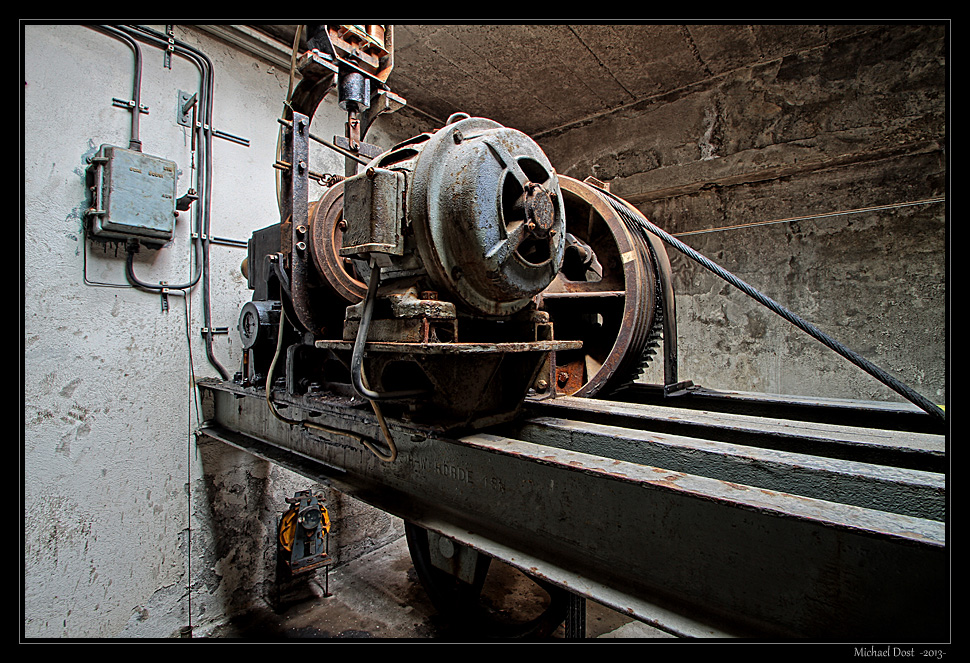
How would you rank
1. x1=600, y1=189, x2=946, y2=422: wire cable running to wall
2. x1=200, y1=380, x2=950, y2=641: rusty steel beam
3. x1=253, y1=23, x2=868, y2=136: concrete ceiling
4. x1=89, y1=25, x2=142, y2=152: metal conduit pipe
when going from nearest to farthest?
1. x1=200, y1=380, x2=950, y2=641: rusty steel beam
2. x1=600, y1=189, x2=946, y2=422: wire cable running to wall
3. x1=89, y1=25, x2=142, y2=152: metal conduit pipe
4. x1=253, y1=23, x2=868, y2=136: concrete ceiling

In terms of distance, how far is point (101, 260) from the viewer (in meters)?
2.29

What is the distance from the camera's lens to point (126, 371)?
2.37m

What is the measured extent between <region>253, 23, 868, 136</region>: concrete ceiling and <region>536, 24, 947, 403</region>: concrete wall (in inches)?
1.9

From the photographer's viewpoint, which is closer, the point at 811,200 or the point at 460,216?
the point at 460,216

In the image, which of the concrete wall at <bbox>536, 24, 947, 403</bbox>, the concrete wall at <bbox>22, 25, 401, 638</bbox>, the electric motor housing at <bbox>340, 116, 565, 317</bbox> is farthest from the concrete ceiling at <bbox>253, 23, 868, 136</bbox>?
the electric motor housing at <bbox>340, 116, 565, 317</bbox>

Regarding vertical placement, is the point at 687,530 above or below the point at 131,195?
below

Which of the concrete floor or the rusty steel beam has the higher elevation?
the rusty steel beam

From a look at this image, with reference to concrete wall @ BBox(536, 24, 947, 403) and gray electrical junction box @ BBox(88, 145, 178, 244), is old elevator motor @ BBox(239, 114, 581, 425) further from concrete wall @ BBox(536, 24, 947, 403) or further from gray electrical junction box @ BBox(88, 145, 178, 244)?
concrete wall @ BBox(536, 24, 947, 403)

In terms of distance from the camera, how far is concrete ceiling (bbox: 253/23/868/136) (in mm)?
2865

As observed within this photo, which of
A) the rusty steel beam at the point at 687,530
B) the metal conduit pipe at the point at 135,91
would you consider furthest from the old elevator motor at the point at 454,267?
the metal conduit pipe at the point at 135,91

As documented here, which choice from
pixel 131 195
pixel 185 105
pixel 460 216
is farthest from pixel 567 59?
pixel 131 195

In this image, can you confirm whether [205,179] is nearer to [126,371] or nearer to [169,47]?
[169,47]

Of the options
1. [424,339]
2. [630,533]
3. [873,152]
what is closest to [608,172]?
[873,152]

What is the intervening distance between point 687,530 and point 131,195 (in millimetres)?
2719
